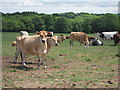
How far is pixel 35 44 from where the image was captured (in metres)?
12.8

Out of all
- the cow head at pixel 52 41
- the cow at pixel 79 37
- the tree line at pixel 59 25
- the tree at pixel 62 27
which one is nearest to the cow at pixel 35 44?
the cow head at pixel 52 41

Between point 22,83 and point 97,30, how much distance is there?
6449cm

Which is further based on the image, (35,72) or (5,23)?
(5,23)

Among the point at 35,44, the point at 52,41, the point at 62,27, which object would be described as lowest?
the point at 35,44

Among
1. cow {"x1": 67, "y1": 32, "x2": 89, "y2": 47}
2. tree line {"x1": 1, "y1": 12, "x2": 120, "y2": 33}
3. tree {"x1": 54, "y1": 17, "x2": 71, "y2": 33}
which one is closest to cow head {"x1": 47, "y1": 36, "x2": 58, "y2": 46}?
cow {"x1": 67, "y1": 32, "x2": 89, "y2": 47}

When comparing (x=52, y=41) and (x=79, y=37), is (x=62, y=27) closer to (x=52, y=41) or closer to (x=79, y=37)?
(x=79, y=37)

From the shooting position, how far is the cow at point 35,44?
1262 cm

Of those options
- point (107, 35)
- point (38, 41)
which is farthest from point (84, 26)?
point (38, 41)

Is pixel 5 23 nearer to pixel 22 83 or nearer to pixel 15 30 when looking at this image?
pixel 15 30

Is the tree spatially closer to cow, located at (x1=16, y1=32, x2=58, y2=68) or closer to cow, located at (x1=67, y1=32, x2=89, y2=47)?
cow, located at (x1=67, y1=32, x2=89, y2=47)

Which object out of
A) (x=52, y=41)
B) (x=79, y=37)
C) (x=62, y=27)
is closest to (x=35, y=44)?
(x=52, y=41)

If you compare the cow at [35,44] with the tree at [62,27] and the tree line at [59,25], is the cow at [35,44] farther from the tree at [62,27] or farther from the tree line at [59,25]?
the tree at [62,27]

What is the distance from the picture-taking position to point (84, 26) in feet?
251

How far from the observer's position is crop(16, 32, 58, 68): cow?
12.6 meters
